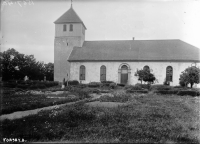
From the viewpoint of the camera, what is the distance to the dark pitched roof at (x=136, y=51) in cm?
2856

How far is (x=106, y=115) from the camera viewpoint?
6.95 metres

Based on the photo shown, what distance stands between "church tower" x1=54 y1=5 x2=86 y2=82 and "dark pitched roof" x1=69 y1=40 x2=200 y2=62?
5.18ft

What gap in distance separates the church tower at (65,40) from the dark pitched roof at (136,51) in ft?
5.18

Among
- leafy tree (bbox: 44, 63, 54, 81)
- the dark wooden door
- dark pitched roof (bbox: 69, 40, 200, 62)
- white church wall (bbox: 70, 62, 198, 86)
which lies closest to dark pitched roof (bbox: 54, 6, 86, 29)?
dark pitched roof (bbox: 69, 40, 200, 62)

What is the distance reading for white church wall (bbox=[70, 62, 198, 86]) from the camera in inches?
1115

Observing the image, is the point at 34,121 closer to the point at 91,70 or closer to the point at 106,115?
the point at 106,115

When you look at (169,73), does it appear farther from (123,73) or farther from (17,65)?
(17,65)

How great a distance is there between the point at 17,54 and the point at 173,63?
30141 mm

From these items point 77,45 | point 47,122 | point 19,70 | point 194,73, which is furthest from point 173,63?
point 19,70

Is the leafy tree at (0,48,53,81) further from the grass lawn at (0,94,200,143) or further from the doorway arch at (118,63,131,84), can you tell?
the grass lawn at (0,94,200,143)

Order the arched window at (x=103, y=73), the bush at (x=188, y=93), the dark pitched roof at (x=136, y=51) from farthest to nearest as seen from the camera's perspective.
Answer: the arched window at (x=103, y=73) < the dark pitched roof at (x=136, y=51) < the bush at (x=188, y=93)

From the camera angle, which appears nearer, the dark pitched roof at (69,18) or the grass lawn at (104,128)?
the grass lawn at (104,128)

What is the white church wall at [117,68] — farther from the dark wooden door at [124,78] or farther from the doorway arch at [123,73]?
the dark wooden door at [124,78]

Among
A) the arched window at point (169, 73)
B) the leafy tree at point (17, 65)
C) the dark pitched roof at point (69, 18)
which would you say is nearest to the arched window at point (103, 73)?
the dark pitched roof at point (69, 18)
